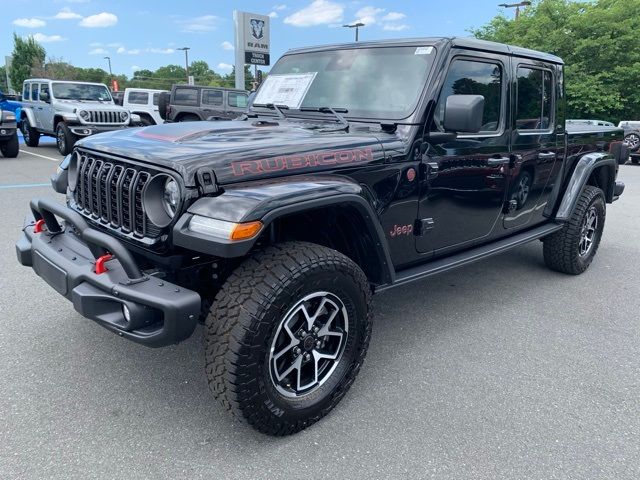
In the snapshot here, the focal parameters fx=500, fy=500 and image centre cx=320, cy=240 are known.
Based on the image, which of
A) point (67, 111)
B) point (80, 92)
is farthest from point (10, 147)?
point (80, 92)

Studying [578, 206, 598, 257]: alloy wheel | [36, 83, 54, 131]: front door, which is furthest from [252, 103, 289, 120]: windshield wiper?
[36, 83, 54, 131]: front door

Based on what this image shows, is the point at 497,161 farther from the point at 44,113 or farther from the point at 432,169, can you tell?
the point at 44,113

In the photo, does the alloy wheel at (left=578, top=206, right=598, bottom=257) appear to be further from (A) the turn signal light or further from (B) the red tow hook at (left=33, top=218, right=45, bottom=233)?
(B) the red tow hook at (left=33, top=218, right=45, bottom=233)

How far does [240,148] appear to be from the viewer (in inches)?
92.7

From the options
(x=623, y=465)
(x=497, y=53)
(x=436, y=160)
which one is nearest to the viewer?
(x=623, y=465)

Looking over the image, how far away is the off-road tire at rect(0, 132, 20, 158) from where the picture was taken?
12016 mm

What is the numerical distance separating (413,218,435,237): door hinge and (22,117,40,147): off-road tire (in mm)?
14844

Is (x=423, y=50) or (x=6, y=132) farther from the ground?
(x=423, y=50)

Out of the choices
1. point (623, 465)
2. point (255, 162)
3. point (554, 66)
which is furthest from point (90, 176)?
A: point (554, 66)

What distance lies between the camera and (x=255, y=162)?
2291 mm

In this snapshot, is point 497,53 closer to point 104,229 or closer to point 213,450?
point 104,229

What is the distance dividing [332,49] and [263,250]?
1881mm

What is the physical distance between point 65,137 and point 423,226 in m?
12.1

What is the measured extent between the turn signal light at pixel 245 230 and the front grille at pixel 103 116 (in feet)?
40.6
